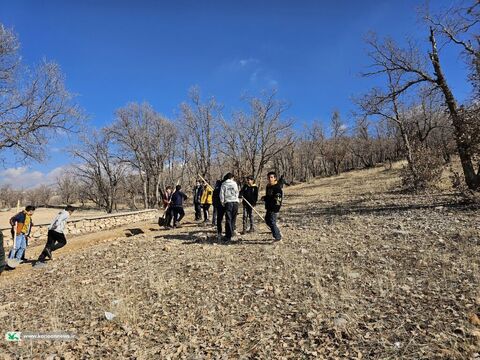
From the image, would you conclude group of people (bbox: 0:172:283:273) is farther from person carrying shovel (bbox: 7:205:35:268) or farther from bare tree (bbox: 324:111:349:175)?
bare tree (bbox: 324:111:349:175)

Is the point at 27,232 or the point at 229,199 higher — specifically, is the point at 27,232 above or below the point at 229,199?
below

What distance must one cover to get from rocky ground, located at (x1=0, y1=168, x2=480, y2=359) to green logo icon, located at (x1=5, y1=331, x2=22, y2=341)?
6.8 inches

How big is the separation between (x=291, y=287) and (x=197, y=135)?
33.8m

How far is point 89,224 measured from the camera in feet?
60.7

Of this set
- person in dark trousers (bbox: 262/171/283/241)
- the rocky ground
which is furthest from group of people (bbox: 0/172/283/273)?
the rocky ground

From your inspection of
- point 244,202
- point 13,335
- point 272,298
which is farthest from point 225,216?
point 13,335

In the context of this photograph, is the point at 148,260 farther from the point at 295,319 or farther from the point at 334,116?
the point at 334,116

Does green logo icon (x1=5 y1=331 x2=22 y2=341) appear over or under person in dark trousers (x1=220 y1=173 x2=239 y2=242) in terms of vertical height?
under

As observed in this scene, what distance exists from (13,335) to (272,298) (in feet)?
13.8

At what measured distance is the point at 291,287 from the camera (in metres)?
5.71

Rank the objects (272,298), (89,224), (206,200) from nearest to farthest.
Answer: (272,298)
(206,200)
(89,224)

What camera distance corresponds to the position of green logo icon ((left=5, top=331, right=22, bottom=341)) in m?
5.02

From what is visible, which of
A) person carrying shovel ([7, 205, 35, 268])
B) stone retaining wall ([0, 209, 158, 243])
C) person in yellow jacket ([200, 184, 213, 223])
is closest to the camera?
person carrying shovel ([7, 205, 35, 268])

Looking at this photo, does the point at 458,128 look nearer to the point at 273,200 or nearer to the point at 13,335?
the point at 273,200
